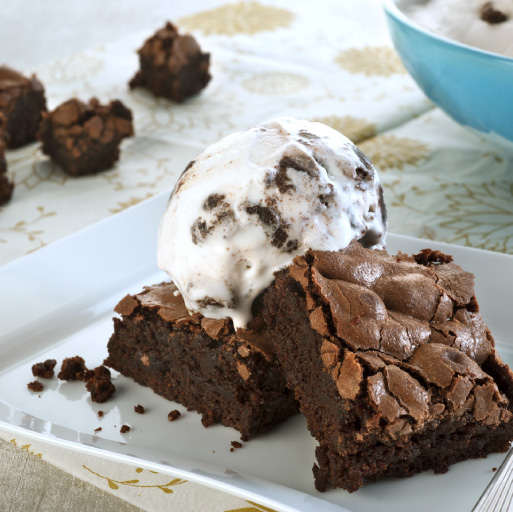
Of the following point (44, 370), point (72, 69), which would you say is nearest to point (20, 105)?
point (72, 69)

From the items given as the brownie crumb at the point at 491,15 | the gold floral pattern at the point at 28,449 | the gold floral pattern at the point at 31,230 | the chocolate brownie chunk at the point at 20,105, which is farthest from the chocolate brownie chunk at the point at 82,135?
the gold floral pattern at the point at 28,449

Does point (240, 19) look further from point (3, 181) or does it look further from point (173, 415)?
point (173, 415)

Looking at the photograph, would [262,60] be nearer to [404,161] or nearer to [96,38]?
[404,161]

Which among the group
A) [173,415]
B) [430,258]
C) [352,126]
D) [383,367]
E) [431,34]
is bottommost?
[352,126]

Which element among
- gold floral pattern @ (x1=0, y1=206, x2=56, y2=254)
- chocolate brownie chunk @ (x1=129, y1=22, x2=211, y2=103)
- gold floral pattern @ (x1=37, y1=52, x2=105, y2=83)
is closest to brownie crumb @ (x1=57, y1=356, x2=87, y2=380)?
gold floral pattern @ (x1=0, y1=206, x2=56, y2=254)

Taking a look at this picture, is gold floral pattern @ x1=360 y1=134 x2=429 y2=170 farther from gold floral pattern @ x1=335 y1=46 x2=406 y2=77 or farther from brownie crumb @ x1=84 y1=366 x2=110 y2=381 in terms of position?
brownie crumb @ x1=84 y1=366 x2=110 y2=381

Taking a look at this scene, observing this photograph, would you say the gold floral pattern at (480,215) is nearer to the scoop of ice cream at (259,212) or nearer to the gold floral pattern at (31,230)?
the scoop of ice cream at (259,212)

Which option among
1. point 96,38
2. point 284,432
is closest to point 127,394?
point 284,432
